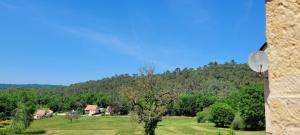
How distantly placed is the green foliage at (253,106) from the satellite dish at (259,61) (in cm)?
6679

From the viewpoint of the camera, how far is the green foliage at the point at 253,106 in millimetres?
72438

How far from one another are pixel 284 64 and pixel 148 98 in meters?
49.7

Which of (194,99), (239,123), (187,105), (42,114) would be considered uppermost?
(194,99)

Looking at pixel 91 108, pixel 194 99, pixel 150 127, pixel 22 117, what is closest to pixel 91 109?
pixel 91 108

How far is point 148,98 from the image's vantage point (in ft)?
171

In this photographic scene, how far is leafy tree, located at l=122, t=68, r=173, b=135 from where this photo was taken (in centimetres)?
5134

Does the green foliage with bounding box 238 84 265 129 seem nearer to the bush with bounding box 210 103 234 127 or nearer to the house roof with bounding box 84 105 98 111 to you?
→ the bush with bounding box 210 103 234 127

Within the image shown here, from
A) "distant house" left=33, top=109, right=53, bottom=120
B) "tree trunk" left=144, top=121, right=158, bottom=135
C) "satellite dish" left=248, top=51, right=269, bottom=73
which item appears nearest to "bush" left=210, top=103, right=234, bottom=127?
"tree trunk" left=144, top=121, right=158, bottom=135

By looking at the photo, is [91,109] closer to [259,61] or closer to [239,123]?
[239,123]

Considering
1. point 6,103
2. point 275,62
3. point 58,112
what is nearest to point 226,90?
point 58,112

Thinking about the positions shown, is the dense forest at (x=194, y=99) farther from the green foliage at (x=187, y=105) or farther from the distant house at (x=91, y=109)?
the distant house at (x=91, y=109)

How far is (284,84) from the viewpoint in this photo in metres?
2.36

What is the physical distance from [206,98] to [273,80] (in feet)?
438

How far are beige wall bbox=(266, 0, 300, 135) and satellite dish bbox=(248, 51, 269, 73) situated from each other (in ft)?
13.3
